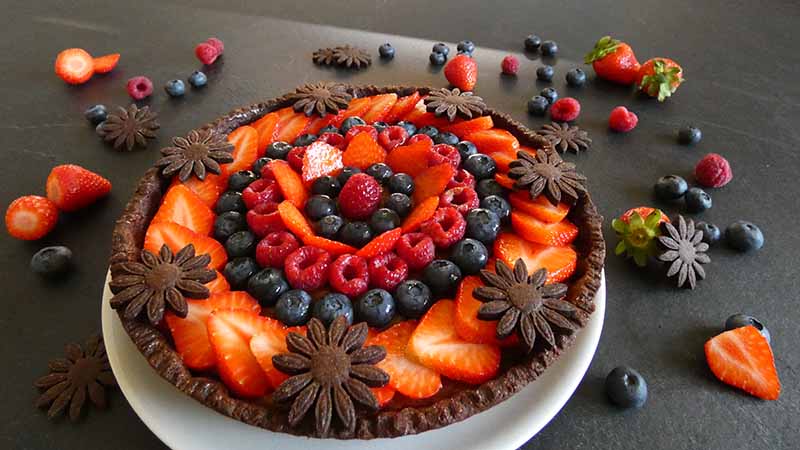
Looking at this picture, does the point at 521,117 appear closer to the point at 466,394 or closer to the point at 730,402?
the point at 730,402

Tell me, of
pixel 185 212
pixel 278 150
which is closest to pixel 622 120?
pixel 278 150

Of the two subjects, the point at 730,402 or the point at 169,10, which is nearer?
the point at 730,402

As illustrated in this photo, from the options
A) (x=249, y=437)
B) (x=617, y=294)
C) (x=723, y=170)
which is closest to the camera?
(x=249, y=437)

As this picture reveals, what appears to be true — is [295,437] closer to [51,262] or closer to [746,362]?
[51,262]

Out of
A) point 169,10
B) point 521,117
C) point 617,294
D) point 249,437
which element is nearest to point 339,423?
point 249,437

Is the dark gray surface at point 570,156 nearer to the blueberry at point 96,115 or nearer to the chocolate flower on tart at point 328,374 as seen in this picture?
the blueberry at point 96,115

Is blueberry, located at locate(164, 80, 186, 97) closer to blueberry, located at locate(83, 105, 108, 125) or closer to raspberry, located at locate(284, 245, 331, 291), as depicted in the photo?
blueberry, located at locate(83, 105, 108, 125)
